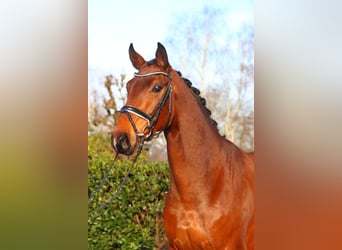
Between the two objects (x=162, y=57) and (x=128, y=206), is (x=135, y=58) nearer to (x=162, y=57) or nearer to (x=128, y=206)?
(x=162, y=57)

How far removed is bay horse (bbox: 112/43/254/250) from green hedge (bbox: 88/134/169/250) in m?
0.42

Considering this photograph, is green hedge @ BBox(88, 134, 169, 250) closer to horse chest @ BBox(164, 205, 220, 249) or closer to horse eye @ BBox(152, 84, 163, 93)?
horse chest @ BBox(164, 205, 220, 249)

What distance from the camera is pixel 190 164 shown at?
3.12m

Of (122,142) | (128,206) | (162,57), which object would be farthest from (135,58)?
(128,206)

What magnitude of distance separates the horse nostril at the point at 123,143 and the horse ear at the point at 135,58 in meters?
0.49

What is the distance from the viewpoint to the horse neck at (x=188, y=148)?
311 centimetres

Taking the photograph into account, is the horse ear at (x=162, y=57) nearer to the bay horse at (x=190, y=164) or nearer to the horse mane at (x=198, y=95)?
the bay horse at (x=190, y=164)

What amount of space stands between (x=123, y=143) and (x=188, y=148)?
408 millimetres

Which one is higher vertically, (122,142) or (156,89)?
(156,89)

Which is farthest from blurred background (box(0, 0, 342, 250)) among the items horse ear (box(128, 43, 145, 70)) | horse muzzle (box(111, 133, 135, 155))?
horse ear (box(128, 43, 145, 70))

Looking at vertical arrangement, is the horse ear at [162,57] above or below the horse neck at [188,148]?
above
